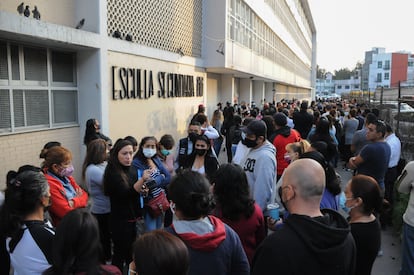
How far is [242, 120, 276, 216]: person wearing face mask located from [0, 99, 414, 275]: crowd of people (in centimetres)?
1

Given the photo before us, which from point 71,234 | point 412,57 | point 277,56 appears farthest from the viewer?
point 412,57

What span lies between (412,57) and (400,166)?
96.7 metres

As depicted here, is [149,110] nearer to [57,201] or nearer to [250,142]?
[250,142]

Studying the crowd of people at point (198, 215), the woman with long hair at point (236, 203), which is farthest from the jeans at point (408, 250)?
the woman with long hair at point (236, 203)

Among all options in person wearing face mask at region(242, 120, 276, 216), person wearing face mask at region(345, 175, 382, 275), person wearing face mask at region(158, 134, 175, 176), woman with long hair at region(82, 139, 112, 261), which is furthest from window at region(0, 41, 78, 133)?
person wearing face mask at region(345, 175, 382, 275)

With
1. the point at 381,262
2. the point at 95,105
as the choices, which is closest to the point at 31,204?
the point at 381,262

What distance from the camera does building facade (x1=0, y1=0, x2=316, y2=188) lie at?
686 centimetres

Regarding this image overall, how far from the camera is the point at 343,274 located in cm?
197

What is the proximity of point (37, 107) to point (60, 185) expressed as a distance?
482 centimetres

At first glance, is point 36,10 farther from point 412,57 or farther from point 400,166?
point 412,57

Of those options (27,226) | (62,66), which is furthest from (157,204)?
(62,66)

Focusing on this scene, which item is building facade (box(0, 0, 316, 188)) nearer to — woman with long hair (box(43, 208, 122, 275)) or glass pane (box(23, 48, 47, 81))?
glass pane (box(23, 48, 47, 81))

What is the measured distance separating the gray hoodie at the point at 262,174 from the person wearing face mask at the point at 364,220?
98 centimetres

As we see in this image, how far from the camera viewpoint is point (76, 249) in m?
1.90
